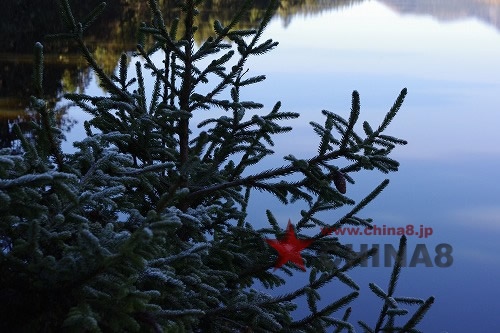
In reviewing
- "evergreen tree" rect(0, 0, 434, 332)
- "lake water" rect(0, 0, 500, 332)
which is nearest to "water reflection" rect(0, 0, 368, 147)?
"lake water" rect(0, 0, 500, 332)

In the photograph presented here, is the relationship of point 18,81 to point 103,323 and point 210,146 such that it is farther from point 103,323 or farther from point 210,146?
point 103,323

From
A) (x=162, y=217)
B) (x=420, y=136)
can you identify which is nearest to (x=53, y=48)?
(x=420, y=136)

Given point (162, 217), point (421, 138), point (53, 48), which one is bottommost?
point (421, 138)

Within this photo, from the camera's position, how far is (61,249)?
7.20 feet

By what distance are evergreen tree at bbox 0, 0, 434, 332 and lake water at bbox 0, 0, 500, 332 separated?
5855 mm

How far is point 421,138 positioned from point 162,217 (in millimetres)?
17331

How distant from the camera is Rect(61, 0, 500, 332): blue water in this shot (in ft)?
34.9

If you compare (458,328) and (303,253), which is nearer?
(303,253)

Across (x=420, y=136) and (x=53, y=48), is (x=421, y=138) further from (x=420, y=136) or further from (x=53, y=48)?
(x=53, y=48)

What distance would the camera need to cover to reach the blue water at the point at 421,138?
1065 centimetres

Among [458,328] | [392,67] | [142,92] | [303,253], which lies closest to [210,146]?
[142,92]

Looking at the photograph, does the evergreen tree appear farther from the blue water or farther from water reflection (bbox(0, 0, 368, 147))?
water reflection (bbox(0, 0, 368, 147))

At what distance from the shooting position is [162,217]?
6.63ft

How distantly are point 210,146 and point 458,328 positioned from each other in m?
7.28
